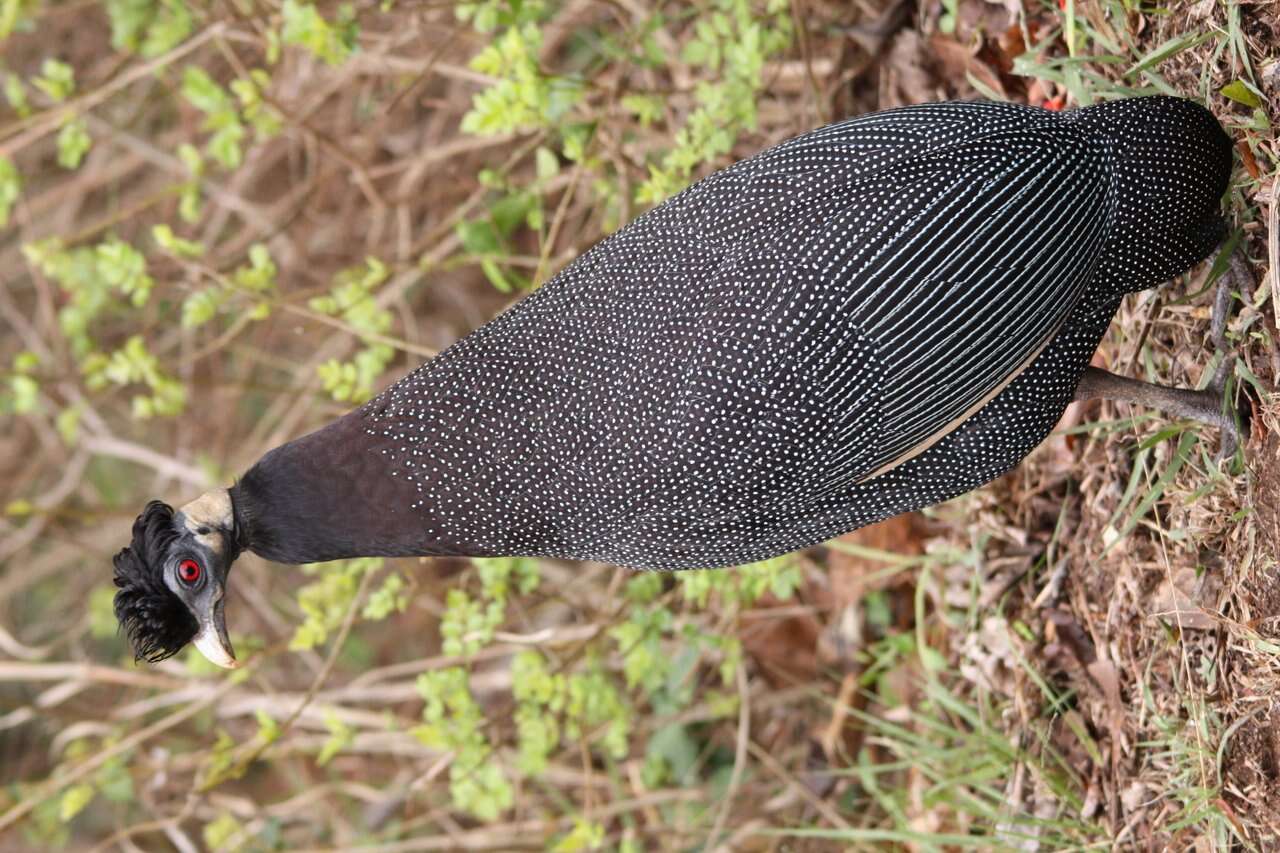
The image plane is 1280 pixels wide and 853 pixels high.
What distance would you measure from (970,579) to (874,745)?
0.59 m

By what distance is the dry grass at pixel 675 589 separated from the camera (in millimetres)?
2176

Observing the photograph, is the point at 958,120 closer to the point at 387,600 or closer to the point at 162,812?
the point at 387,600

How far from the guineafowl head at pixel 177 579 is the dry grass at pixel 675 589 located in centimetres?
91

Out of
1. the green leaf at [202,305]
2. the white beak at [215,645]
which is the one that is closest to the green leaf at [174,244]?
the green leaf at [202,305]

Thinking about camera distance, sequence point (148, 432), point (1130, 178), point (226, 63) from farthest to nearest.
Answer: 1. point (148, 432)
2. point (226, 63)
3. point (1130, 178)

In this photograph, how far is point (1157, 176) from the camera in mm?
1908

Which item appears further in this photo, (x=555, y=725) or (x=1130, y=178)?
(x=555, y=725)

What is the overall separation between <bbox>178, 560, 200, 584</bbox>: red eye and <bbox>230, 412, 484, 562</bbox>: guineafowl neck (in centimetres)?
9

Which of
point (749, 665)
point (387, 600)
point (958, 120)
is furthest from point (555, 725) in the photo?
point (958, 120)

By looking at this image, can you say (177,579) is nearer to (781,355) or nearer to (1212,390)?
(781,355)

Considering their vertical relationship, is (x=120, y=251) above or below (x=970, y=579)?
above

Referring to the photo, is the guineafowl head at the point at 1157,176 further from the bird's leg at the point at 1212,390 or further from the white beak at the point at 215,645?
the white beak at the point at 215,645

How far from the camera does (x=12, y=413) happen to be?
4.32 meters

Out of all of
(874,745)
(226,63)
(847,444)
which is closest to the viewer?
(847,444)
